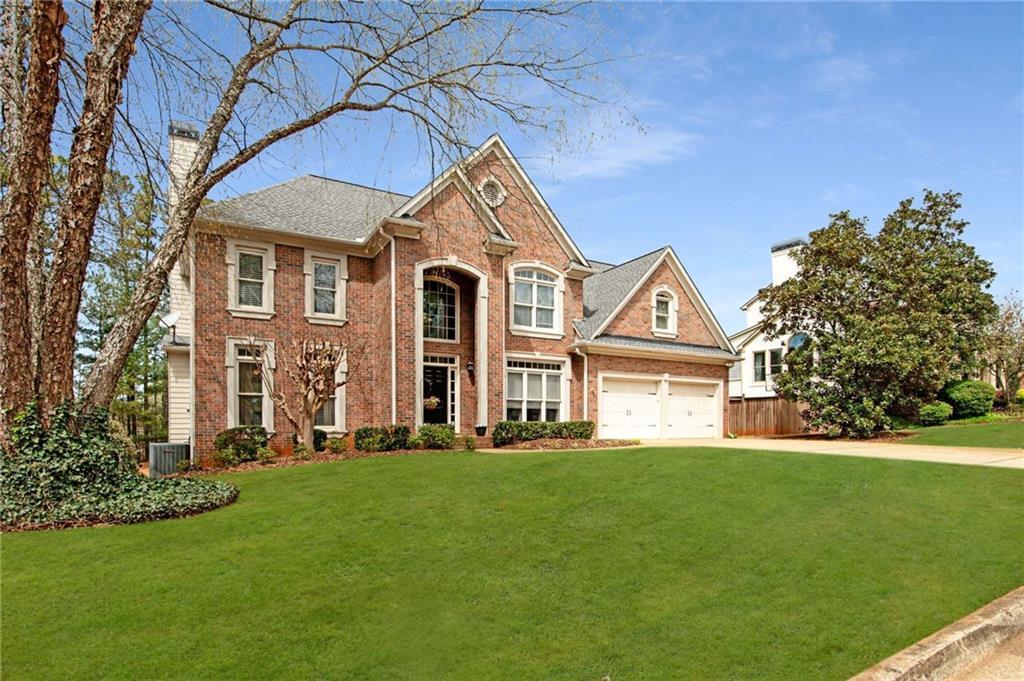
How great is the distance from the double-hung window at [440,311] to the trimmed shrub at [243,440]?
5532 mm

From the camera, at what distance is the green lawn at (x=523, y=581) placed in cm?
426

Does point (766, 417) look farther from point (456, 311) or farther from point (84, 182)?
point (84, 182)

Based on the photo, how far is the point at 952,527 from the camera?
7211 millimetres

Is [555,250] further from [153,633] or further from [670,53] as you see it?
[153,633]

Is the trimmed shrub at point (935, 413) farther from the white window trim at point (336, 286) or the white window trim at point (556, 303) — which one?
the white window trim at point (336, 286)

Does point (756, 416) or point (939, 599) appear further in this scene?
point (756, 416)

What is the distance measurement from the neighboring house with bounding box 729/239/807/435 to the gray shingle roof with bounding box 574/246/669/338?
638cm

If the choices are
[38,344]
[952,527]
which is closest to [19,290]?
[38,344]

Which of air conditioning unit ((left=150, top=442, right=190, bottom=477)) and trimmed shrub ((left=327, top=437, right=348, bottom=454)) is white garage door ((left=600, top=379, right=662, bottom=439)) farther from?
air conditioning unit ((left=150, top=442, right=190, bottom=477))

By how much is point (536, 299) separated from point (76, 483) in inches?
551

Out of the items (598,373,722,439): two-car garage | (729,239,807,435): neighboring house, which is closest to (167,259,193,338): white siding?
(598,373,722,439): two-car garage

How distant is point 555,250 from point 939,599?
1602cm

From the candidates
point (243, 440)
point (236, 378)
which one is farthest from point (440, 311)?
point (243, 440)

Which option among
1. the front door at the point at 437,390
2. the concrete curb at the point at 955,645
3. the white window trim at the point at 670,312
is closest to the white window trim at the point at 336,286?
the front door at the point at 437,390
